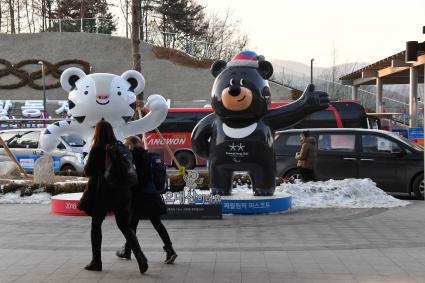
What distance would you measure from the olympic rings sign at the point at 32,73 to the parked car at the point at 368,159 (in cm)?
3175

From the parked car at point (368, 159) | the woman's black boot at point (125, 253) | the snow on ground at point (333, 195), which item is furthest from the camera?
the parked car at point (368, 159)

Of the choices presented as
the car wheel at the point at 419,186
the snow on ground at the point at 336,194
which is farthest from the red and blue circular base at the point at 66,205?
the car wheel at the point at 419,186

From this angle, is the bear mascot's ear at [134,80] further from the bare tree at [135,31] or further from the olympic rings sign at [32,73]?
the olympic rings sign at [32,73]

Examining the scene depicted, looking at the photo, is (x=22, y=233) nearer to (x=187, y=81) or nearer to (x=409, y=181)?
(x=409, y=181)

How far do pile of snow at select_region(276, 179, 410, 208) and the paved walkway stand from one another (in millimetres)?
560

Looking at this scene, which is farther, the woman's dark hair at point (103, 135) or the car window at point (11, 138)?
the car window at point (11, 138)

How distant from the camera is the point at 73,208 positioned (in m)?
11.7

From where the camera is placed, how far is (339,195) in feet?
43.0

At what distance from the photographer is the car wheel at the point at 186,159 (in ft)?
84.9

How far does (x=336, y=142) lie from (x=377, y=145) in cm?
99

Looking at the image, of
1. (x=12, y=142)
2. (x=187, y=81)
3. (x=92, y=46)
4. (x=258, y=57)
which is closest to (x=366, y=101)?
(x=187, y=81)

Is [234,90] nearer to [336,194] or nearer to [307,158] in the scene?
[336,194]

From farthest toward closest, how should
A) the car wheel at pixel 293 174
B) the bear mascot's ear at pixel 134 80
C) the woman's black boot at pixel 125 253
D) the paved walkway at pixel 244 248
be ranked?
1. the car wheel at pixel 293 174
2. the bear mascot's ear at pixel 134 80
3. the woman's black boot at pixel 125 253
4. the paved walkway at pixel 244 248

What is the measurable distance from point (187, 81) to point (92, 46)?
7812 mm
